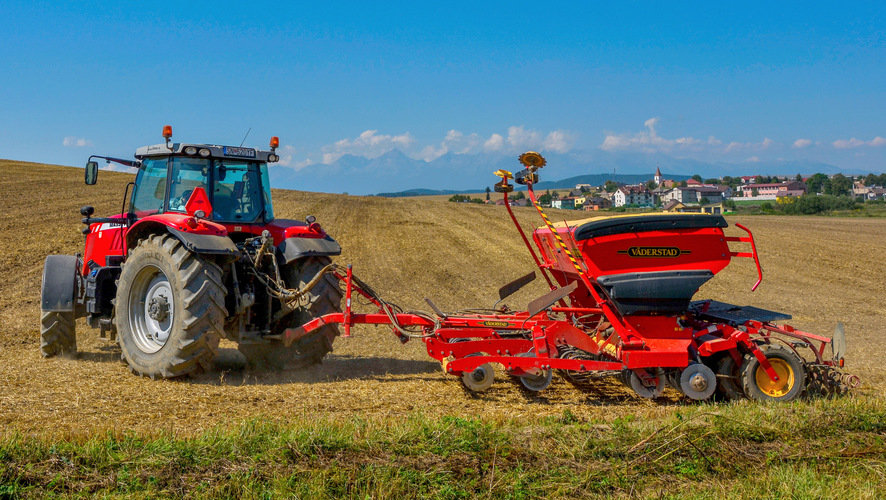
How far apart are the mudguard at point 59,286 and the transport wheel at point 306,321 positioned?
6.78ft

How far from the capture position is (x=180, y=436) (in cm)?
440

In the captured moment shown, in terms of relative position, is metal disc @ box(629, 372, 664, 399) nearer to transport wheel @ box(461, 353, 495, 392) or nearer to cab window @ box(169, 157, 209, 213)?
transport wheel @ box(461, 353, 495, 392)

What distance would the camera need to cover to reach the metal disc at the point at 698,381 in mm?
6031

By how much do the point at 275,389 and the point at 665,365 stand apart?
3465mm

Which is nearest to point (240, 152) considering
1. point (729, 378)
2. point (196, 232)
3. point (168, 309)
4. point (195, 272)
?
point (196, 232)

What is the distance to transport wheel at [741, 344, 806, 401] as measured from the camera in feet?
19.9

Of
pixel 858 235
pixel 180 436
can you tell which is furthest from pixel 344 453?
pixel 858 235

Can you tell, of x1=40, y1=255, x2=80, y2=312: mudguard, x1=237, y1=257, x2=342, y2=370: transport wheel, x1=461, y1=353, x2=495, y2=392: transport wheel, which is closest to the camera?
x1=461, y1=353, x2=495, y2=392: transport wheel

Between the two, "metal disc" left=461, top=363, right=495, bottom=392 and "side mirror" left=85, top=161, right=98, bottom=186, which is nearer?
"metal disc" left=461, top=363, right=495, bottom=392

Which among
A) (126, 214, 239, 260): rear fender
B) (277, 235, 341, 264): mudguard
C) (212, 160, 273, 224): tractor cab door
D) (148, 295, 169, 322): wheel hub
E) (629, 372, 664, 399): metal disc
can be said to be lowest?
(629, 372, 664, 399): metal disc

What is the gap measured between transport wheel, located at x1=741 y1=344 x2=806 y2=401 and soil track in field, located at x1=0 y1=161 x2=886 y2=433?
2.27 feet

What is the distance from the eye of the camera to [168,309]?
6785mm

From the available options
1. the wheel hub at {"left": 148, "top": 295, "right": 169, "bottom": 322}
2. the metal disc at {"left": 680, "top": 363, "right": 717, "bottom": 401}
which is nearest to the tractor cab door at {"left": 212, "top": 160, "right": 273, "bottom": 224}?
the wheel hub at {"left": 148, "top": 295, "right": 169, "bottom": 322}

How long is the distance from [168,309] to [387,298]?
643cm
